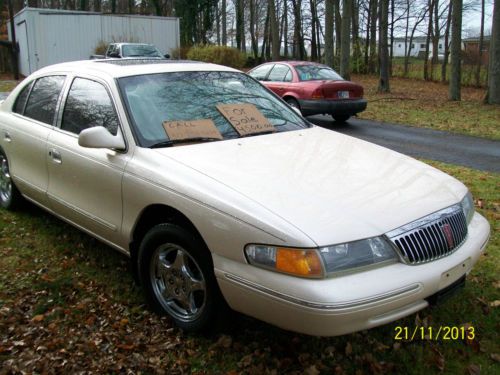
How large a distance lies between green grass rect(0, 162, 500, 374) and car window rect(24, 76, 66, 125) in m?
1.34

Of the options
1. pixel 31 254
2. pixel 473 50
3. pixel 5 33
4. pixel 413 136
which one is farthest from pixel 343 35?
pixel 5 33

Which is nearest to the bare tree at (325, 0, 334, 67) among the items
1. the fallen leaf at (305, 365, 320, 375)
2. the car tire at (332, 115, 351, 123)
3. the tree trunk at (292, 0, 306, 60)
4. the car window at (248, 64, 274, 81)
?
the car window at (248, 64, 274, 81)

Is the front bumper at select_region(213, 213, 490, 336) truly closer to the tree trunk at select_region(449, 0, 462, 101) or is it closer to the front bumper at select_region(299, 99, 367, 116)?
the front bumper at select_region(299, 99, 367, 116)

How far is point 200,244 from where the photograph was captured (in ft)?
9.87

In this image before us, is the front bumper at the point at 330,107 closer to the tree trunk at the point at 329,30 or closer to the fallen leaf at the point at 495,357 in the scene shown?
the tree trunk at the point at 329,30

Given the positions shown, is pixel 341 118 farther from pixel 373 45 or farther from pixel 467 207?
pixel 373 45

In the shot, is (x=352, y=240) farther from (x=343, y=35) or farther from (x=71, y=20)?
(x=71, y=20)

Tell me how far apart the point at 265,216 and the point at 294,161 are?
843 mm

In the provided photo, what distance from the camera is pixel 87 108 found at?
406 centimetres

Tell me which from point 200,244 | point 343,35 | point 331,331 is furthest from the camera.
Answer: point 343,35

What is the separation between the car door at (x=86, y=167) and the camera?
3635mm

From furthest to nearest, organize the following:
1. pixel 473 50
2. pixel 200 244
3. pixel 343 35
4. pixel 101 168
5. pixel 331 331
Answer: pixel 473 50, pixel 343 35, pixel 101 168, pixel 200 244, pixel 331 331

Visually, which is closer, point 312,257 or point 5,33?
point 312,257

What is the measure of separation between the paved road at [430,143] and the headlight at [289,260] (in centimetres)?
626
